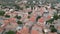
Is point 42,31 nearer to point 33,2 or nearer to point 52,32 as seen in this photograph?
point 52,32

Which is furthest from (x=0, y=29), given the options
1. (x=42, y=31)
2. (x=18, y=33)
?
(x=42, y=31)

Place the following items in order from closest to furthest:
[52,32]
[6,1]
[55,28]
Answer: [52,32] → [55,28] → [6,1]

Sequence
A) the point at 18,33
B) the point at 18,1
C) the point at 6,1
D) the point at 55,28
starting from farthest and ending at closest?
the point at 18,1 → the point at 6,1 → the point at 55,28 → the point at 18,33

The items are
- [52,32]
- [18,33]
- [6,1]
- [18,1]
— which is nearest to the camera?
[18,33]

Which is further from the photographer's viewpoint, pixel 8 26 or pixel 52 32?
pixel 8 26

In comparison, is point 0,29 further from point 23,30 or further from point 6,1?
point 6,1

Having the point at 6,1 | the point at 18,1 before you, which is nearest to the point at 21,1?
the point at 18,1

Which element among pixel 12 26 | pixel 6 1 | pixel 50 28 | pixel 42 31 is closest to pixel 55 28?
pixel 50 28

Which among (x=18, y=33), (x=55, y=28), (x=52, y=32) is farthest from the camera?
(x=55, y=28)

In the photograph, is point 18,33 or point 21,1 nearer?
point 18,33
